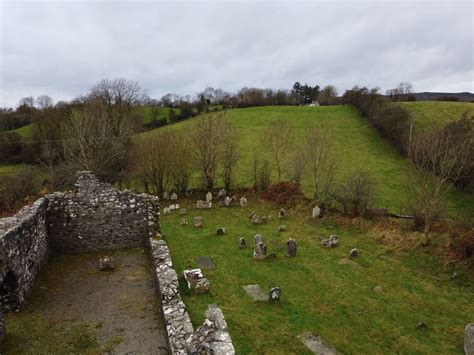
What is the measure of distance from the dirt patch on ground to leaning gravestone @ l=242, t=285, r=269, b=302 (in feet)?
11.4

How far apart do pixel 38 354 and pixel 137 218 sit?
7.48 m

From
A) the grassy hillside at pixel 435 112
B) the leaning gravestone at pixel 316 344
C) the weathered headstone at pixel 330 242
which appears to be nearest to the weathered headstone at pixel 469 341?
the leaning gravestone at pixel 316 344

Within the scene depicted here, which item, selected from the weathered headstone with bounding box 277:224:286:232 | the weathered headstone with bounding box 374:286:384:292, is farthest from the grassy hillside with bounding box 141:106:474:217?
the weathered headstone with bounding box 374:286:384:292

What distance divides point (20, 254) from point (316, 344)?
9525 millimetres

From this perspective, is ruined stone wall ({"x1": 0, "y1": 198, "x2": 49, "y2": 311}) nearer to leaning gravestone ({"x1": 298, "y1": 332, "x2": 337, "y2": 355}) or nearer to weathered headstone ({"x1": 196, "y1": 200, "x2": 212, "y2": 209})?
leaning gravestone ({"x1": 298, "y1": 332, "x2": 337, "y2": 355})

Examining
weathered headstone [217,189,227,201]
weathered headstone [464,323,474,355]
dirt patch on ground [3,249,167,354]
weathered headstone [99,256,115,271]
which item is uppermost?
weathered headstone [99,256,115,271]

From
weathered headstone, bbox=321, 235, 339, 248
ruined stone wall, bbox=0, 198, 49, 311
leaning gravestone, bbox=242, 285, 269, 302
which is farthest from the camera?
weathered headstone, bbox=321, 235, 339, 248

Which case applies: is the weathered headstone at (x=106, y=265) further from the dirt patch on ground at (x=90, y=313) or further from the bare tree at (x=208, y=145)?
the bare tree at (x=208, y=145)

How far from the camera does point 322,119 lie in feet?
169

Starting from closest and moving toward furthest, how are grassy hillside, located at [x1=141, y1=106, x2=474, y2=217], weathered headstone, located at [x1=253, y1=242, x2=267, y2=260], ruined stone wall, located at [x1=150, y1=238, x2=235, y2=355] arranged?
ruined stone wall, located at [x1=150, y1=238, x2=235, y2=355]
weathered headstone, located at [x1=253, y1=242, x2=267, y2=260]
grassy hillside, located at [x1=141, y1=106, x2=474, y2=217]

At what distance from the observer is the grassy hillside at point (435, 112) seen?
44.2 metres

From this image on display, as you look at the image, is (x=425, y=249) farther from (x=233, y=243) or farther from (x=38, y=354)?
(x=38, y=354)

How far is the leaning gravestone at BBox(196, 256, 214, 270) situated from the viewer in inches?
605

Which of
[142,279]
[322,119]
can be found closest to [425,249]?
[142,279]
